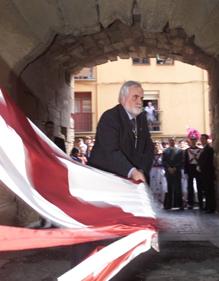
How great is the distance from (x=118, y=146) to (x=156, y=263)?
5.92 ft

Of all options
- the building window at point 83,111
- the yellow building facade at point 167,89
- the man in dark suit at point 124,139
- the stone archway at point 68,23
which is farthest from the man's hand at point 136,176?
the building window at point 83,111

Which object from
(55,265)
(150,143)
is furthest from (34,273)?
(150,143)

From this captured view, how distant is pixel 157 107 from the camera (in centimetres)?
3059

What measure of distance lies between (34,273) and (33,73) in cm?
389

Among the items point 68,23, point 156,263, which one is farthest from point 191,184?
point 156,263

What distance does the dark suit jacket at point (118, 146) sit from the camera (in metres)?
4.06

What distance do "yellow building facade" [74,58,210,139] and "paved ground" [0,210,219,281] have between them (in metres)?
23.2

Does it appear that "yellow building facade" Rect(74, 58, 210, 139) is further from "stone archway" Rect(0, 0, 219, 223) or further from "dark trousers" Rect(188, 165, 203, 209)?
"stone archway" Rect(0, 0, 219, 223)

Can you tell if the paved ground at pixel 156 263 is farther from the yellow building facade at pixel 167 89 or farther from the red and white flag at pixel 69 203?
the yellow building facade at pixel 167 89

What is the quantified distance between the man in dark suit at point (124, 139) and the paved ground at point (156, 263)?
47 cm

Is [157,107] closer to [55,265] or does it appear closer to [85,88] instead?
[85,88]

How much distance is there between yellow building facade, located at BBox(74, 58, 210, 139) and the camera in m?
29.8

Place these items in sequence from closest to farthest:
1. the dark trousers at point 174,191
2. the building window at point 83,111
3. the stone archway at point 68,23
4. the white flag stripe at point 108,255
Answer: the white flag stripe at point 108,255
the stone archway at point 68,23
the dark trousers at point 174,191
the building window at point 83,111

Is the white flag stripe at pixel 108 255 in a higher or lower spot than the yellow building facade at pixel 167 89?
lower
